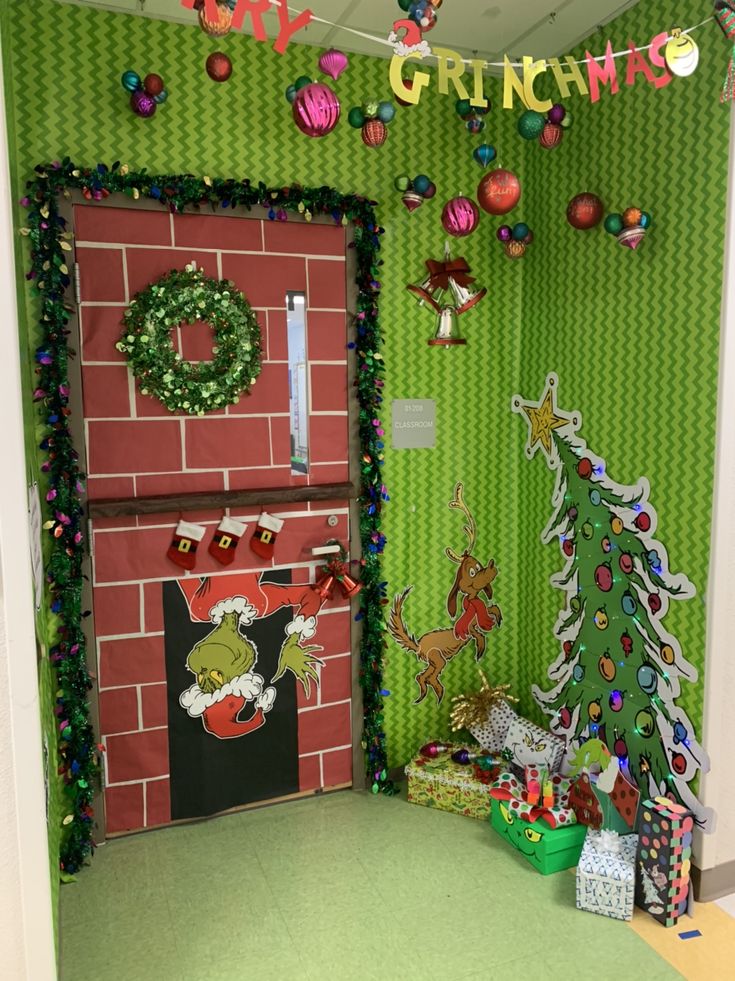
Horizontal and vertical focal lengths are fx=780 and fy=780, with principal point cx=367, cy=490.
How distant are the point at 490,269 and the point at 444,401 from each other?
0.63 metres

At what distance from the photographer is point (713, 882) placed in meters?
2.70

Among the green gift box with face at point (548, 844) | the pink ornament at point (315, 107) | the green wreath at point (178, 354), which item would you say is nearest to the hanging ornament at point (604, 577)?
the green gift box with face at point (548, 844)

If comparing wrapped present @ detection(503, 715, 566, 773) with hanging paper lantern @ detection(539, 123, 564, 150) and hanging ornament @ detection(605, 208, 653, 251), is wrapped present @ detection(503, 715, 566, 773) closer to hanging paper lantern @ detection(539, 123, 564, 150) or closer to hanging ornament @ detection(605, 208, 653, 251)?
hanging ornament @ detection(605, 208, 653, 251)

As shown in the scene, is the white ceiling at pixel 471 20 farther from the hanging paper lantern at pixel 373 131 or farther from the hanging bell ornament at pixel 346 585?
the hanging bell ornament at pixel 346 585

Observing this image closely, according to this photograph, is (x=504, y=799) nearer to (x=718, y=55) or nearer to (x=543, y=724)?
(x=543, y=724)

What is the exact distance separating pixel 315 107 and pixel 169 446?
1.36 metres

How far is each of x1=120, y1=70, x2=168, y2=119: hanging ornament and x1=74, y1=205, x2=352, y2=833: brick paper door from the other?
349 millimetres

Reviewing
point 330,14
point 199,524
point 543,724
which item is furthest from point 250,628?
point 330,14

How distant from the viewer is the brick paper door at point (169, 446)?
289 centimetres

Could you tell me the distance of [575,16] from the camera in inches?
112

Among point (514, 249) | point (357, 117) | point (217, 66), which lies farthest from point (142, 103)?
point (514, 249)

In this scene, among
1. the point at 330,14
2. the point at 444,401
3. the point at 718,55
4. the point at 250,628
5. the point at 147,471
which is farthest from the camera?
the point at 444,401

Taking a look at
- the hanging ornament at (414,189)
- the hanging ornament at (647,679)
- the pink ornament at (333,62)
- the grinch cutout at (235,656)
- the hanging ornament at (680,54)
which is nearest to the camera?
the hanging ornament at (680,54)

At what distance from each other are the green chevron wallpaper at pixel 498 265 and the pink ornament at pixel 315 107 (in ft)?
2.61
